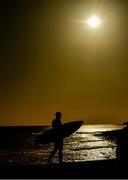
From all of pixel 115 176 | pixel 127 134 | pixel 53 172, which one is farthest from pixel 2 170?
pixel 127 134

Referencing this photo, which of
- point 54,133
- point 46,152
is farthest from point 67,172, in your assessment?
point 46,152

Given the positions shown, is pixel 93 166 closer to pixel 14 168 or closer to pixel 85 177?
pixel 85 177

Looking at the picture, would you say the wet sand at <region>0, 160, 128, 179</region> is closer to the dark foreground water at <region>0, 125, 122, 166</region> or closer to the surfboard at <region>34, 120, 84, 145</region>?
the surfboard at <region>34, 120, 84, 145</region>

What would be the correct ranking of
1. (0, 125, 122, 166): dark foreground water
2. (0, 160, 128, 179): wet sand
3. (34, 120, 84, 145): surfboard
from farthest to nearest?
(0, 125, 122, 166): dark foreground water → (34, 120, 84, 145): surfboard → (0, 160, 128, 179): wet sand

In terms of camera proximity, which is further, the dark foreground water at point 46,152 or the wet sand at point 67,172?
the dark foreground water at point 46,152

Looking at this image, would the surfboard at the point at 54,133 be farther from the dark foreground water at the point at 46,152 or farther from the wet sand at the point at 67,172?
the dark foreground water at the point at 46,152

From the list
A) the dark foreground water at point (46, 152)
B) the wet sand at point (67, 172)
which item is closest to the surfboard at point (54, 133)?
the wet sand at point (67, 172)

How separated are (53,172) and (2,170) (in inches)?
72.1

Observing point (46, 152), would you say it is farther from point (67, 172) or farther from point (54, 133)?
point (67, 172)

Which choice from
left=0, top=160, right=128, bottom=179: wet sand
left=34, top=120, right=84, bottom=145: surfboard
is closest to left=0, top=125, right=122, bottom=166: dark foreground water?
left=34, top=120, right=84, bottom=145: surfboard

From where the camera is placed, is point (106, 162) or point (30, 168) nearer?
point (30, 168)

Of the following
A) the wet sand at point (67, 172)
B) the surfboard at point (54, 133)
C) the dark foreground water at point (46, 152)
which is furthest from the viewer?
the dark foreground water at point (46, 152)

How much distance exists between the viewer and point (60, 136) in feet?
47.1

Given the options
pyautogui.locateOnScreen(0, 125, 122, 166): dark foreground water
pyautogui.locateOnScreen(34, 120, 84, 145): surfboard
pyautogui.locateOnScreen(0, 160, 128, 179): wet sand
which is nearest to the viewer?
pyautogui.locateOnScreen(0, 160, 128, 179): wet sand
